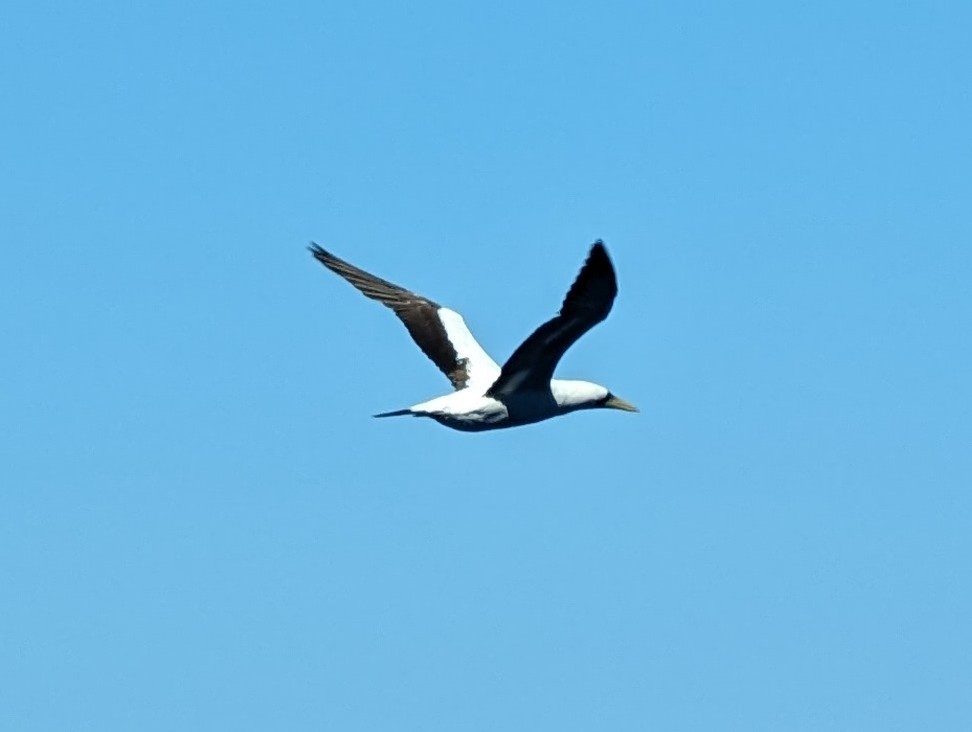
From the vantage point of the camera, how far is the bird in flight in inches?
1072

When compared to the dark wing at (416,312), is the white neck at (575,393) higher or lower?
lower

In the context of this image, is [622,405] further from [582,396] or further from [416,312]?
[416,312]

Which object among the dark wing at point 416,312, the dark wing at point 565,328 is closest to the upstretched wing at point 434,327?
the dark wing at point 416,312

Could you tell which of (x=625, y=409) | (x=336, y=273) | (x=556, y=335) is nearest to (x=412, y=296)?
(x=336, y=273)

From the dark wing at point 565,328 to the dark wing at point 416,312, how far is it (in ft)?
12.9

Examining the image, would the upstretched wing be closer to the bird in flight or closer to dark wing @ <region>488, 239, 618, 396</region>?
the bird in flight

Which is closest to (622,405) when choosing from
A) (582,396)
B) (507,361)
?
(582,396)

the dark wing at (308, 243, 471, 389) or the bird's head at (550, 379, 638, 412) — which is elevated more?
the dark wing at (308, 243, 471, 389)

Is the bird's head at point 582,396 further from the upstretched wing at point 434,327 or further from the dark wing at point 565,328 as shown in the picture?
the upstretched wing at point 434,327

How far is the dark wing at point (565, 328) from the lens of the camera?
1044 inches

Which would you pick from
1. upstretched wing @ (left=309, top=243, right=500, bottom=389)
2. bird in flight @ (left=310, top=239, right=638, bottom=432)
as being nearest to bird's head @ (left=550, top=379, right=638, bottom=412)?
bird in flight @ (left=310, top=239, right=638, bottom=432)

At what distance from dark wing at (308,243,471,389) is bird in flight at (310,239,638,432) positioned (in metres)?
0.02

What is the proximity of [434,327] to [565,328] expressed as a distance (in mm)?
8099

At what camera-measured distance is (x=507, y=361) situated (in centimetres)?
2977
